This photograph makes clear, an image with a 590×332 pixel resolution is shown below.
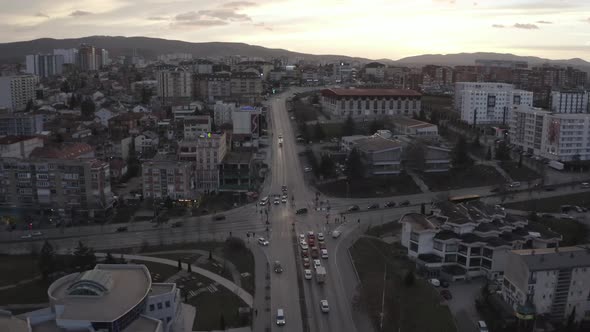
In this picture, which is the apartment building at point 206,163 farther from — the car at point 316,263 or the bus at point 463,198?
the bus at point 463,198

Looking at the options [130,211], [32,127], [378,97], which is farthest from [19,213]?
[378,97]

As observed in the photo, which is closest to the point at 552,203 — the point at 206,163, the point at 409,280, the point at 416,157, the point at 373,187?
the point at 416,157

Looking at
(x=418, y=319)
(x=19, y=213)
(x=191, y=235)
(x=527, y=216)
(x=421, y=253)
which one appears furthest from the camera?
(x=19, y=213)

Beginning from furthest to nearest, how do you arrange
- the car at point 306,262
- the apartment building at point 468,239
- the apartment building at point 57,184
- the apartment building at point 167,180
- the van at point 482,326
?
1. the apartment building at point 167,180
2. the apartment building at point 57,184
3. the car at point 306,262
4. the apartment building at point 468,239
5. the van at point 482,326

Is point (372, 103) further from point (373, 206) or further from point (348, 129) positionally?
point (373, 206)

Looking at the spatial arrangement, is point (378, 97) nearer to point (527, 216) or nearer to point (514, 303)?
point (527, 216)

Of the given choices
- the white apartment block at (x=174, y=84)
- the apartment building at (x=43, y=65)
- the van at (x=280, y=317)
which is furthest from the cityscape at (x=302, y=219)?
the apartment building at (x=43, y=65)
